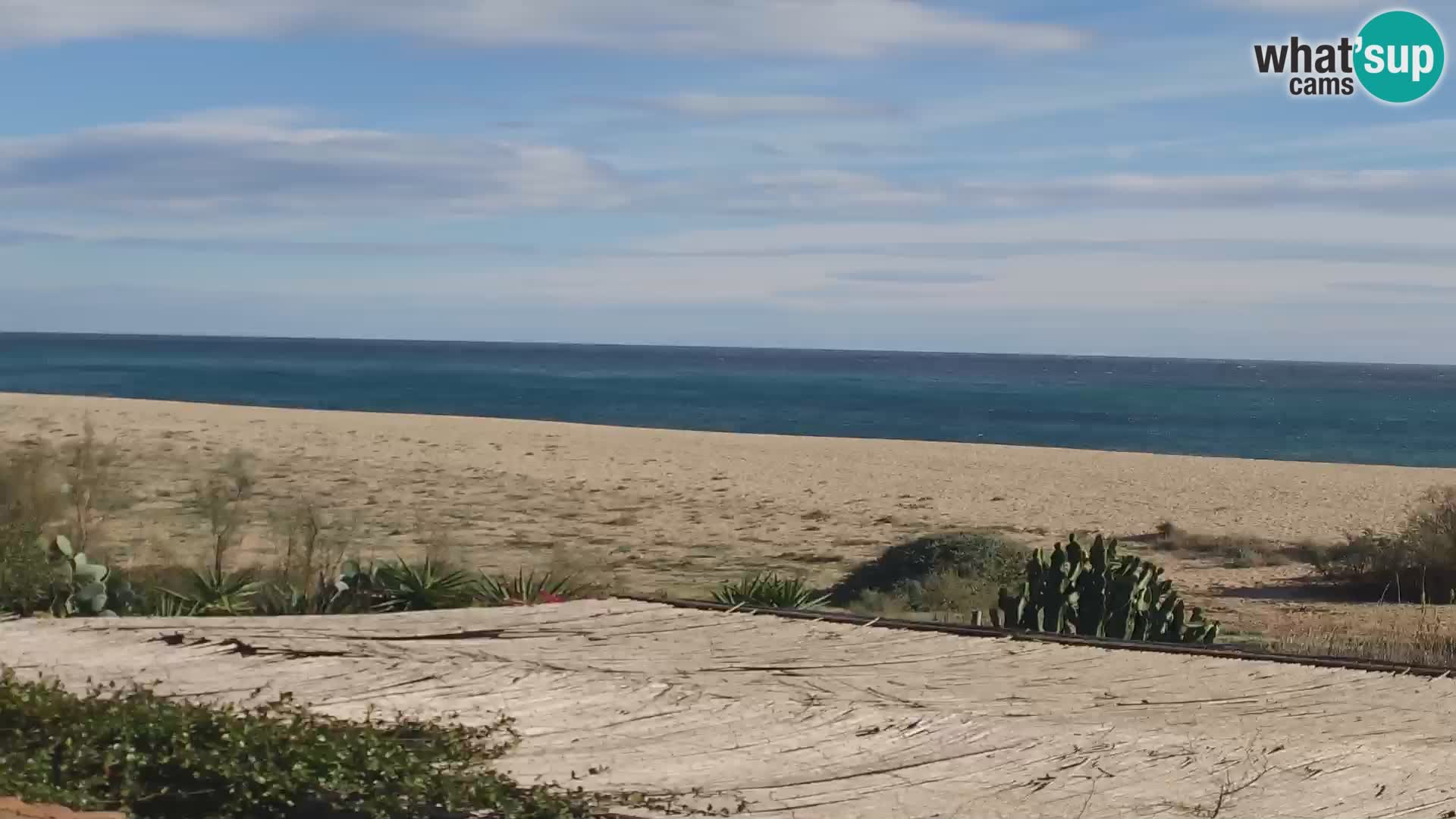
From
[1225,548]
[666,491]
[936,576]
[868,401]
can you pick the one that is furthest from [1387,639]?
[868,401]

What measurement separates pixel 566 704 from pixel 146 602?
458 centimetres

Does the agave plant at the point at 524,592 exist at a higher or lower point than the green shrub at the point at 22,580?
lower

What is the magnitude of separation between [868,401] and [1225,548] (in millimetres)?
68260

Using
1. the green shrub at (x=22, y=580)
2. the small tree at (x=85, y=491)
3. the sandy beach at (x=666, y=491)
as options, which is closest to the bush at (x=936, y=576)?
the sandy beach at (x=666, y=491)

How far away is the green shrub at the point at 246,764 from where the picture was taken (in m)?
5.29

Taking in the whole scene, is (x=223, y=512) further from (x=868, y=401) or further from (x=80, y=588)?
(x=868, y=401)

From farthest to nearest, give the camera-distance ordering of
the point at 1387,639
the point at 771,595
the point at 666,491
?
the point at 666,491 → the point at 1387,639 → the point at 771,595

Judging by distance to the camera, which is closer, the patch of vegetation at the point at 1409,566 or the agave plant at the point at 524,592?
the agave plant at the point at 524,592

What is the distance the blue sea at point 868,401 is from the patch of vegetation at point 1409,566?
35727 mm

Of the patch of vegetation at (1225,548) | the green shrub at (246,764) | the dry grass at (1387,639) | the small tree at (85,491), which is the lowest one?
the patch of vegetation at (1225,548)

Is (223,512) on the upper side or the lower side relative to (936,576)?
upper

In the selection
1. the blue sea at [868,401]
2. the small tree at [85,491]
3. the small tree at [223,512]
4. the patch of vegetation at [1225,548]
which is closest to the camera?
the small tree at [223,512]

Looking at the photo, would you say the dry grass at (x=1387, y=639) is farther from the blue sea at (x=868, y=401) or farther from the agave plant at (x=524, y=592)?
the blue sea at (x=868, y=401)

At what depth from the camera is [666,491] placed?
2684 centimetres
